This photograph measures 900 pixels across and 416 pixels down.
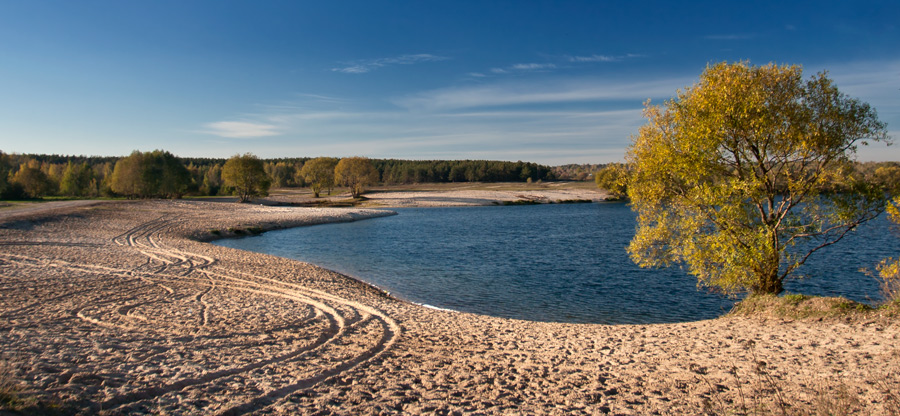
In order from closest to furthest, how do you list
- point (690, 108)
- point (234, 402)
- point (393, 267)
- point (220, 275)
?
point (234, 402), point (690, 108), point (220, 275), point (393, 267)

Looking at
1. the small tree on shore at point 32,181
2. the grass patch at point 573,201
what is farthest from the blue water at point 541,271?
the small tree on shore at point 32,181

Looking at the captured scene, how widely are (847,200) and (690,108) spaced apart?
4.95 metres

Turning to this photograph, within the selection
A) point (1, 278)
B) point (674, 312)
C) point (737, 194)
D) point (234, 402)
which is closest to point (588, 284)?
point (674, 312)

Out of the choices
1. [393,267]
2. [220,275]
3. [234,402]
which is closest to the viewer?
[234,402]

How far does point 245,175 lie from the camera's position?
3098 inches

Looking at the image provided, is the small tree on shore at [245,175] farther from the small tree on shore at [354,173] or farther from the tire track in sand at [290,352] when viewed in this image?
the tire track in sand at [290,352]

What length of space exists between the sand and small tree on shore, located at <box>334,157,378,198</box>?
82.8 meters

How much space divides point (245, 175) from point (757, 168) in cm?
7749

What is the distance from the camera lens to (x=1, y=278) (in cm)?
1584

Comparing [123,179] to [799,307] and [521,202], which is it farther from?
[799,307]

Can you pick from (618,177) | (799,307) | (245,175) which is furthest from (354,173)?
(799,307)

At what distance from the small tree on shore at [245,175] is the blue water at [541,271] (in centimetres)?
3792

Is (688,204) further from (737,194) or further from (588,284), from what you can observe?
(588,284)

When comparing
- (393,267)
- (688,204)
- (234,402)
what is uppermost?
(688,204)
